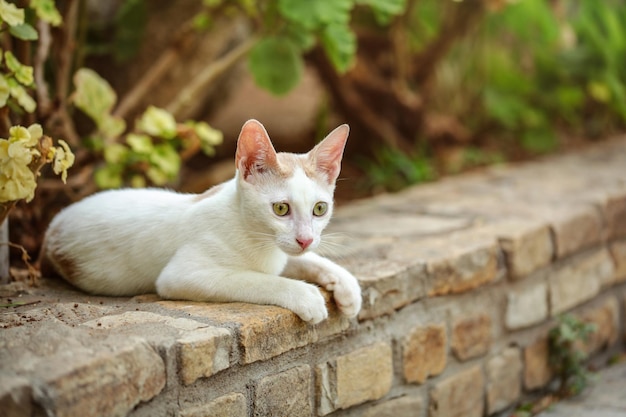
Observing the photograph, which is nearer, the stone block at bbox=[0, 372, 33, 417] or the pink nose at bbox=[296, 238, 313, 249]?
the stone block at bbox=[0, 372, 33, 417]

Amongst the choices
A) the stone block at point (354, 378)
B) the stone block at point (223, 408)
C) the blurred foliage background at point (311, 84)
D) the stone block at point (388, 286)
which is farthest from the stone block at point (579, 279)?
the stone block at point (223, 408)

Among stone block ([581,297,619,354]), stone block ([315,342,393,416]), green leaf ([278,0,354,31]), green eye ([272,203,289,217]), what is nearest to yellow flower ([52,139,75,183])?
green eye ([272,203,289,217])

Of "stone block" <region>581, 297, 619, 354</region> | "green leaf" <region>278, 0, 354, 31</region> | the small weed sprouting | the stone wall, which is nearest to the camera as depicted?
the stone wall

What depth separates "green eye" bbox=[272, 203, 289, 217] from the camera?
212 cm

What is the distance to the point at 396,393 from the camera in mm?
2658

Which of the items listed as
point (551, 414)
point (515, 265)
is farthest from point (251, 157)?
point (551, 414)

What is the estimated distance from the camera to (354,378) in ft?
8.09

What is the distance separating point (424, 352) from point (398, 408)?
23 cm

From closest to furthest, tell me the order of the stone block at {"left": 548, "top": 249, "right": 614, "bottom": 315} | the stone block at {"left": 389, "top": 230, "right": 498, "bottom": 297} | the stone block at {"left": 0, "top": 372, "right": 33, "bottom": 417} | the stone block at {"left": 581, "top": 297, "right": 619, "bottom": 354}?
1. the stone block at {"left": 0, "top": 372, "right": 33, "bottom": 417}
2. the stone block at {"left": 389, "top": 230, "right": 498, "bottom": 297}
3. the stone block at {"left": 548, "top": 249, "right": 614, "bottom": 315}
4. the stone block at {"left": 581, "top": 297, "right": 619, "bottom": 354}

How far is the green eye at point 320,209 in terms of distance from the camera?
2169 mm

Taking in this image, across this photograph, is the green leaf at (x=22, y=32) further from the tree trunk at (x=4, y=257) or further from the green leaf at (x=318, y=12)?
the green leaf at (x=318, y=12)

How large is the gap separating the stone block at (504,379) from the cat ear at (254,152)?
144 centimetres

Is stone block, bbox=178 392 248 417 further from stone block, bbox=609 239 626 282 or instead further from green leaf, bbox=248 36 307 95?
stone block, bbox=609 239 626 282

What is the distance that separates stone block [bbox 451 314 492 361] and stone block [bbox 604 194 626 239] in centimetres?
106
